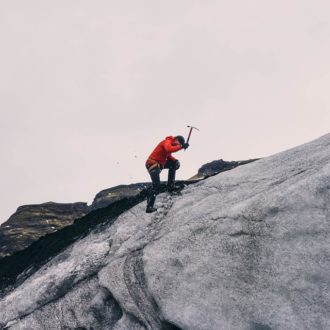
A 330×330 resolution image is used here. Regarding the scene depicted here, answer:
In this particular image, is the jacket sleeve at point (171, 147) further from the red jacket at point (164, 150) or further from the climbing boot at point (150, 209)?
the climbing boot at point (150, 209)

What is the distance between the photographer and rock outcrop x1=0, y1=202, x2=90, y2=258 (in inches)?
1767

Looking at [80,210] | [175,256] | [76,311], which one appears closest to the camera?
[175,256]

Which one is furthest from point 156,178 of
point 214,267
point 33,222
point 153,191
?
point 33,222

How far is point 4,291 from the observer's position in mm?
16203

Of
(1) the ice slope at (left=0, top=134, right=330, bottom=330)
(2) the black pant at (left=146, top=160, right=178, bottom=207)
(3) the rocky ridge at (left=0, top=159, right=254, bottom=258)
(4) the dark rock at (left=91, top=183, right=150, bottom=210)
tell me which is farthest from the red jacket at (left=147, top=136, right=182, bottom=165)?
(4) the dark rock at (left=91, top=183, right=150, bottom=210)

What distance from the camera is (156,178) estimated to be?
54.9 feet

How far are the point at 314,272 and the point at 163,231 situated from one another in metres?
5.41

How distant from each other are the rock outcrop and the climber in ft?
98.2

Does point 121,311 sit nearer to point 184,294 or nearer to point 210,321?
point 184,294

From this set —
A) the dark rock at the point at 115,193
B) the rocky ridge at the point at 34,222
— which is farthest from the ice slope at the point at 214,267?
the dark rock at the point at 115,193

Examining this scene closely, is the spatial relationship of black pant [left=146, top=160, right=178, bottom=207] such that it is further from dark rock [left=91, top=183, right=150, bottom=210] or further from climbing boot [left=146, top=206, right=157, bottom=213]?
dark rock [left=91, top=183, right=150, bottom=210]

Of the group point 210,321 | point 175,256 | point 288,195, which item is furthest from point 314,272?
point 175,256

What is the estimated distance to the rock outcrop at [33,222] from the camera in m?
44.9

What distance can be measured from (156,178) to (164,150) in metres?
1.27
